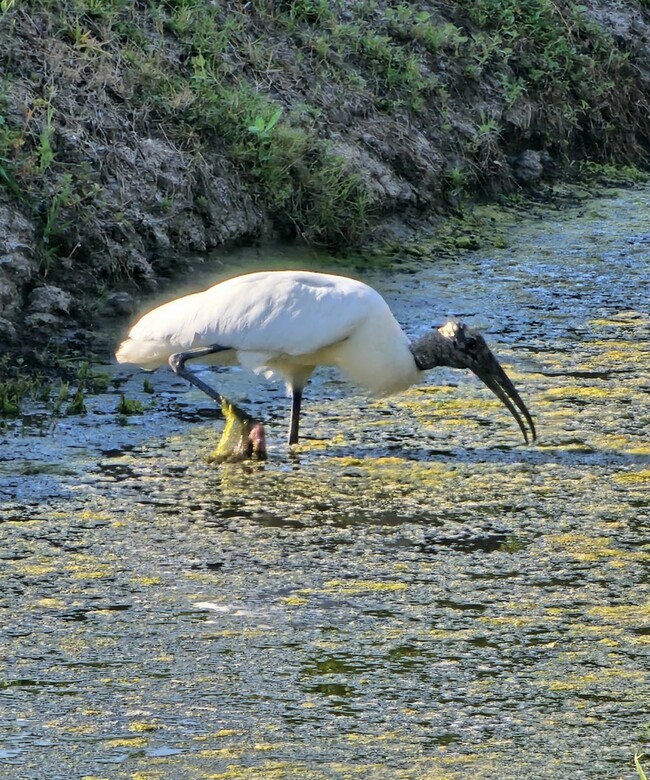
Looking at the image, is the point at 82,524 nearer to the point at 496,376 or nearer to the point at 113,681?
the point at 113,681

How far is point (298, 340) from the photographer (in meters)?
6.08

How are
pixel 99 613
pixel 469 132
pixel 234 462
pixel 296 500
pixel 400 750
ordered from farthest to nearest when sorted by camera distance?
pixel 469 132 < pixel 234 462 < pixel 296 500 < pixel 99 613 < pixel 400 750

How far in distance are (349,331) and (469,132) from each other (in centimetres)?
489

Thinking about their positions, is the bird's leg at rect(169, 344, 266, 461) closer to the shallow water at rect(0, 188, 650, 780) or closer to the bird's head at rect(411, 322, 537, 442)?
the shallow water at rect(0, 188, 650, 780)

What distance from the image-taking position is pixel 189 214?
28.2 ft

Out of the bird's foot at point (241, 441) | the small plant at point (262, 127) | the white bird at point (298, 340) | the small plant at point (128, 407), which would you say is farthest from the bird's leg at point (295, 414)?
the small plant at point (262, 127)

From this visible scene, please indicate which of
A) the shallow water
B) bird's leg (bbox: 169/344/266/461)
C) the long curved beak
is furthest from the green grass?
the long curved beak

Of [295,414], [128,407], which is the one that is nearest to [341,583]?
[295,414]

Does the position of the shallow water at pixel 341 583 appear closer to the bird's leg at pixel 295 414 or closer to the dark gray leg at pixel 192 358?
the bird's leg at pixel 295 414

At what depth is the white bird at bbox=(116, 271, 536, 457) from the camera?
6082 millimetres

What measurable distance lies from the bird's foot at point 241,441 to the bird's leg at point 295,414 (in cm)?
25

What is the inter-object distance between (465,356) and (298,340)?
2.60 ft

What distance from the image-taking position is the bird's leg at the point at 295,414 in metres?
6.33

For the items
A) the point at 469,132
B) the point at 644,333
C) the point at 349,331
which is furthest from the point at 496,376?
the point at 469,132
